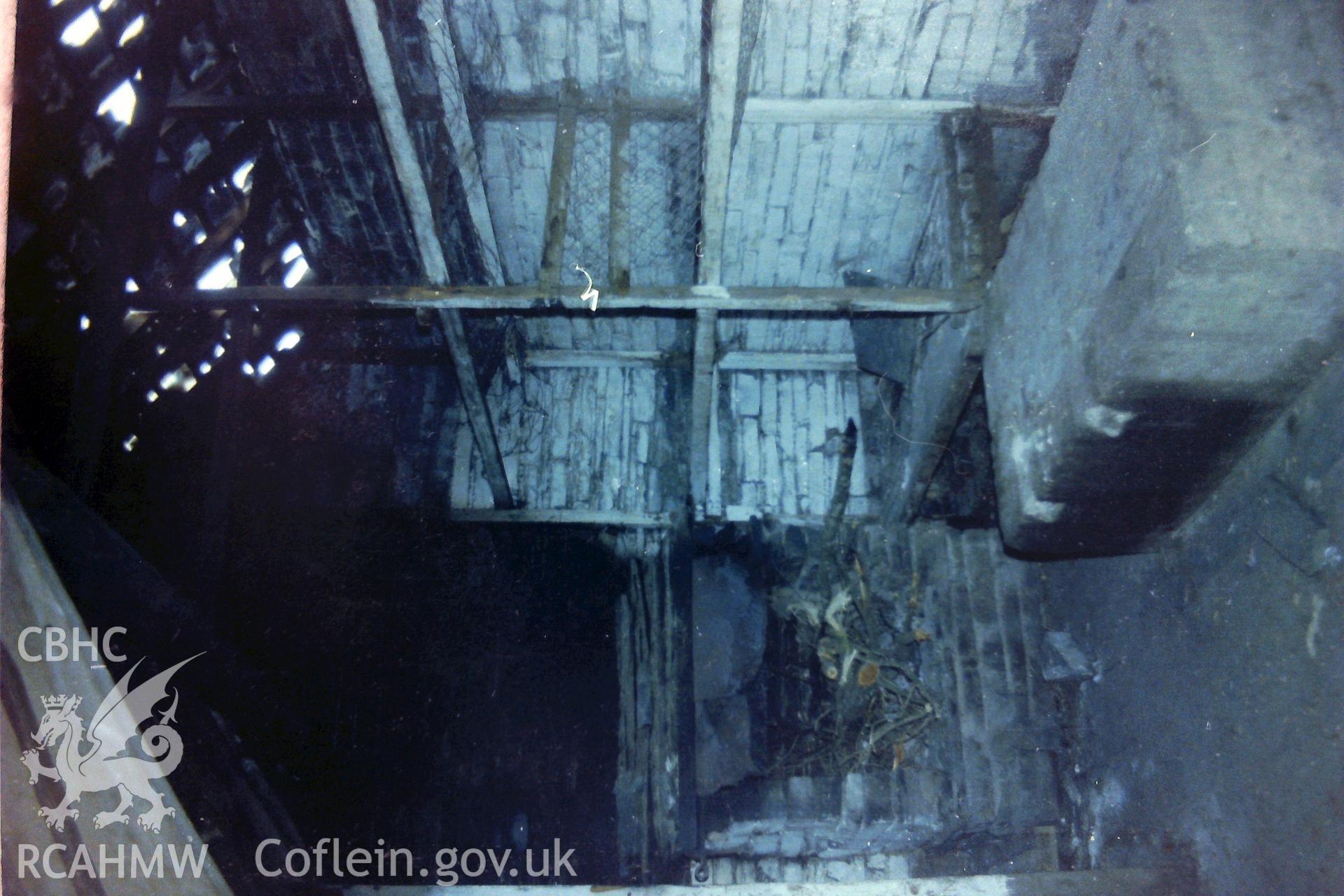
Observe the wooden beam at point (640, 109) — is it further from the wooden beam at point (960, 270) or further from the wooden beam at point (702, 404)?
the wooden beam at point (702, 404)

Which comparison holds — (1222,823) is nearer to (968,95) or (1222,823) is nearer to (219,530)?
(968,95)

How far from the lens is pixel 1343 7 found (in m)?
2.45

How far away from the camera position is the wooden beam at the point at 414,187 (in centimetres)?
351

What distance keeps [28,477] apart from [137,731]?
108cm

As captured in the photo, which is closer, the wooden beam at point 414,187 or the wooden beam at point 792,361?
the wooden beam at point 414,187

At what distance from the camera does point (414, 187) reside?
3855 mm

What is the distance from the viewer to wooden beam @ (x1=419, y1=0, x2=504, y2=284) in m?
3.94

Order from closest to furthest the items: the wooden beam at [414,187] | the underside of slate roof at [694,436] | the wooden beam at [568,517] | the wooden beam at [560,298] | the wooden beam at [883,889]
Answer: the underside of slate roof at [694,436]
the wooden beam at [883,889]
the wooden beam at [414,187]
the wooden beam at [560,298]
the wooden beam at [568,517]

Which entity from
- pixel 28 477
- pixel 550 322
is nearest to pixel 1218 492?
pixel 550 322

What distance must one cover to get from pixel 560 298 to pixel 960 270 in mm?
1867

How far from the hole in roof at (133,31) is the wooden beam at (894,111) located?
9.47ft

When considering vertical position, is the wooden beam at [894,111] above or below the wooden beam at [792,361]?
above

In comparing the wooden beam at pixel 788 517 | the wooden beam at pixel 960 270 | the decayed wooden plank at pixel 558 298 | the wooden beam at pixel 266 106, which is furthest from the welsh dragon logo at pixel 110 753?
the wooden beam at pixel 960 270

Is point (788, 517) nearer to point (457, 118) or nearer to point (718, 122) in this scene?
point (718, 122)
